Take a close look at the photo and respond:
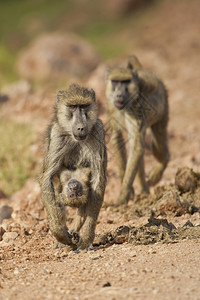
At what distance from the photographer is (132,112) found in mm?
6844

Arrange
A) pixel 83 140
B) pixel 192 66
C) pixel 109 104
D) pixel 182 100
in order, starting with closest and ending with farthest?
pixel 83 140
pixel 109 104
pixel 182 100
pixel 192 66

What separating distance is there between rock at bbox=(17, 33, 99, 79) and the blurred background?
0.10 ft

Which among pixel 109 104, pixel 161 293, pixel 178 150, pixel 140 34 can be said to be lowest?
pixel 161 293

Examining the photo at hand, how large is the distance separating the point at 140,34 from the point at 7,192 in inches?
679

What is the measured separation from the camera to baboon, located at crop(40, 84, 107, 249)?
183 inches

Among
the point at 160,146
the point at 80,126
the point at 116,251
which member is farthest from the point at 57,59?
the point at 116,251

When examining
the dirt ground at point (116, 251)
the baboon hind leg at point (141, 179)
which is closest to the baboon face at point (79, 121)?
the dirt ground at point (116, 251)

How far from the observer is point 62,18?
2786 cm

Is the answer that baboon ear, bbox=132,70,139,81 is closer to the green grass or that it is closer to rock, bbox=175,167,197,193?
rock, bbox=175,167,197,193

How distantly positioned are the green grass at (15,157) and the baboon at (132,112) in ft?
5.72

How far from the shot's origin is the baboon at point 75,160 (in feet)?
15.2

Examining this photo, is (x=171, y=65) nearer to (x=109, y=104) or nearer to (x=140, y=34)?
(x=140, y=34)

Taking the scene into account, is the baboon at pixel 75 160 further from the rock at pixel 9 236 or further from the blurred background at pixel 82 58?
the blurred background at pixel 82 58

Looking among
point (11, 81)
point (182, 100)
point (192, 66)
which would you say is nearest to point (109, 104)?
point (182, 100)
